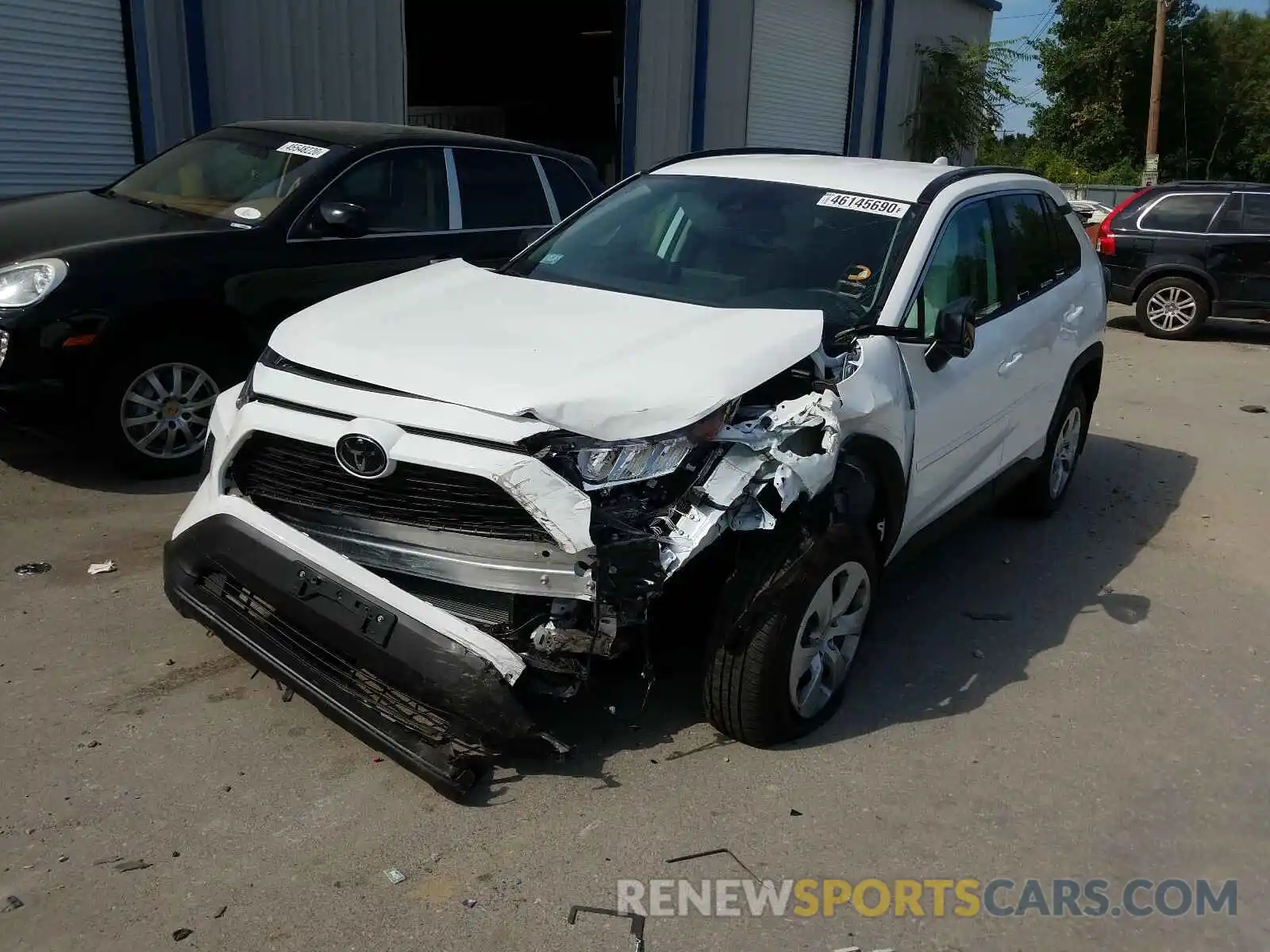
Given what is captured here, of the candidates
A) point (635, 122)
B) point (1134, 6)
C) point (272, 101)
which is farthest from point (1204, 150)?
point (272, 101)

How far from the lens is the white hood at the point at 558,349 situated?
10.2 feet

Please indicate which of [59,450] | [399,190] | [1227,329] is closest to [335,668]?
[59,450]

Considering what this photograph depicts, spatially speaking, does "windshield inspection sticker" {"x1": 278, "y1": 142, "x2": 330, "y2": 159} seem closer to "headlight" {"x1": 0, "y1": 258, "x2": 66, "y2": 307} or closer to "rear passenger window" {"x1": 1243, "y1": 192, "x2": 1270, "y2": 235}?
"headlight" {"x1": 0, "y1": 258, "x2": 66, "y2": 307}

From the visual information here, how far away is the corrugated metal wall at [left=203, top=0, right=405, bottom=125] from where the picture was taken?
32.2ft

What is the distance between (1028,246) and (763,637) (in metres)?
2.90

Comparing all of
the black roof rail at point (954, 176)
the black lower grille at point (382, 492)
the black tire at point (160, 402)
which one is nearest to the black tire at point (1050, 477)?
the black roof rail at point (954, 176)

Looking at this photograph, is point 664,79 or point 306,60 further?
point 664,79

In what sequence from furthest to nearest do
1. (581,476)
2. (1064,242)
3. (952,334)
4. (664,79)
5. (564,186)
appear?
(664,79), (564,186), (1064,242), (952,334), (581,476)

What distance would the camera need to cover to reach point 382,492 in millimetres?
3182

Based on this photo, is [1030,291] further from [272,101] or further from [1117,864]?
[272,101]

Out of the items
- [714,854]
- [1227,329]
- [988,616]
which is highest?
[714,854]

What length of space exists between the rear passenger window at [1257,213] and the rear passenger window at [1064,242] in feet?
26.3

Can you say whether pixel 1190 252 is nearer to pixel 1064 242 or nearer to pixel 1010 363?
pixel 1064 242

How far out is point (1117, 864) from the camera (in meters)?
3.21
